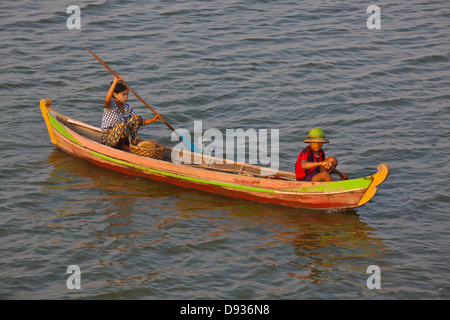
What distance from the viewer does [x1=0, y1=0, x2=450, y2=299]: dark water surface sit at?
23.7 feet

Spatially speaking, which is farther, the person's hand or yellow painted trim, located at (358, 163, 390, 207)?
the person's hand

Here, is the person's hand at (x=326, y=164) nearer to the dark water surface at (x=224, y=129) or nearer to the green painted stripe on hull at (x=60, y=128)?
the dark water surface at (x=224, y=129)

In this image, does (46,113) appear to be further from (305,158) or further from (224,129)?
(305,158)

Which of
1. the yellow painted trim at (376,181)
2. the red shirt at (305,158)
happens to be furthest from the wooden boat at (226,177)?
the red shirt at (305,158)

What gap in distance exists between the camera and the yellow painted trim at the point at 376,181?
7.89m

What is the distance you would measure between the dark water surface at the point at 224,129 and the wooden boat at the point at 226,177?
0.19m

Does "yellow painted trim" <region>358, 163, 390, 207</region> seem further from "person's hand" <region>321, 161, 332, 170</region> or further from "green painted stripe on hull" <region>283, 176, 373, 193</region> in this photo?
"person's hand" <region>321, 161, 332, 170</region>

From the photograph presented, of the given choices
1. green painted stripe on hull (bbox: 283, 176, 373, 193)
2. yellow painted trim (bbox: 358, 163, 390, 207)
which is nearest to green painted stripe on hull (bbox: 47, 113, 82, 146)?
green painted stripe on hull (bbox: 283, 176, 373, 193)

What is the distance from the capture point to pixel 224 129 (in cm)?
1138

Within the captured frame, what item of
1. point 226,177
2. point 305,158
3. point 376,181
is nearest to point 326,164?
point 305,158

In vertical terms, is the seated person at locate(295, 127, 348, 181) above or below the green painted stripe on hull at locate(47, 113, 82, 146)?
below

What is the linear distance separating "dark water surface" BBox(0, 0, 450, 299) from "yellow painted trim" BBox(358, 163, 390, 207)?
14.9 inches
